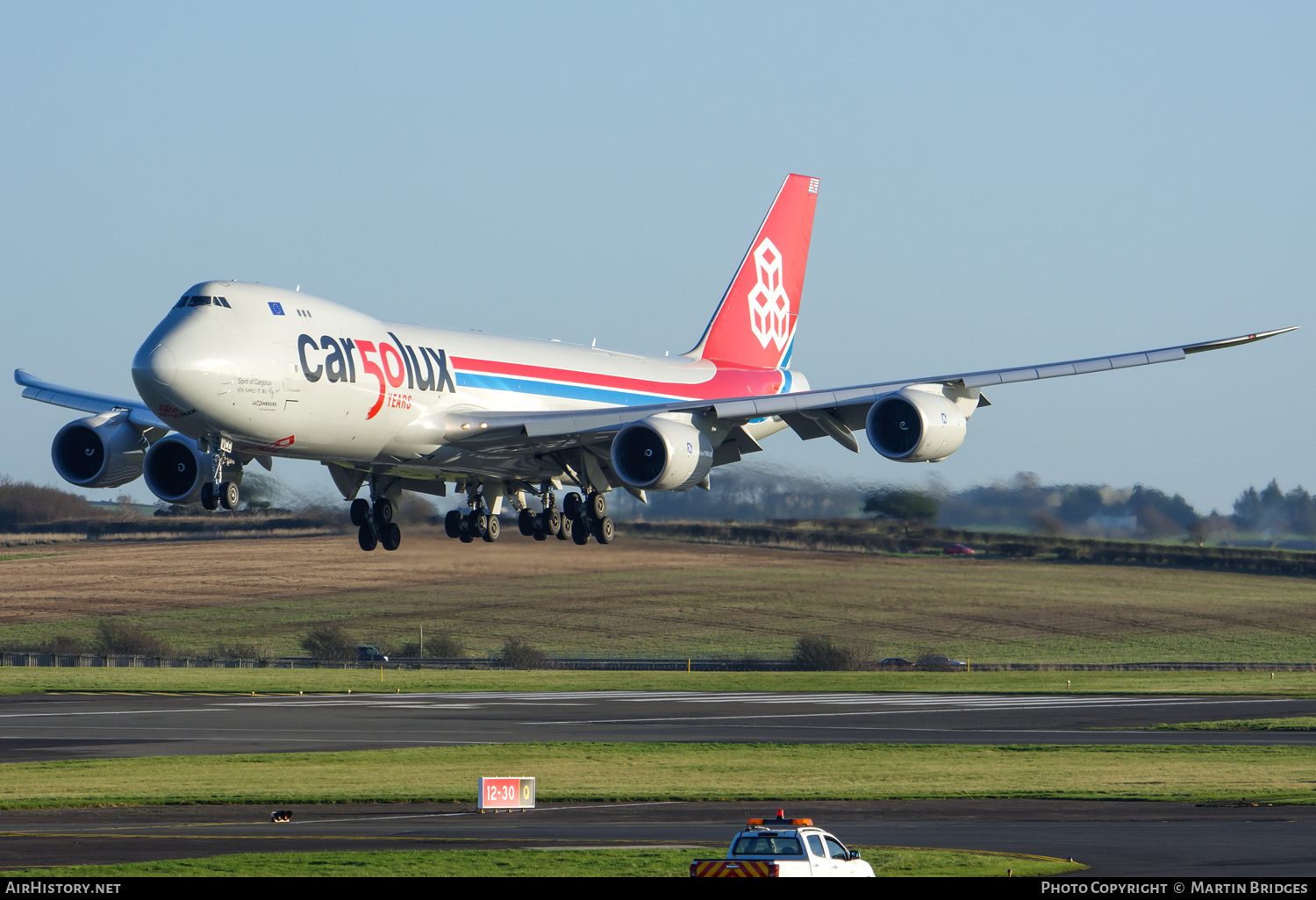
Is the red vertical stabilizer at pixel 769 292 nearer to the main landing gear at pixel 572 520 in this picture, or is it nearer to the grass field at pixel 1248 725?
the main landing gear at pixel 572 520

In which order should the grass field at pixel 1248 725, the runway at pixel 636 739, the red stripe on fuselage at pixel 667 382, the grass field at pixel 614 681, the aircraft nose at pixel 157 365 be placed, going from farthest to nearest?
the grass field at pixel 614 681, the grass field at pixel 1248 725, the red stripe on fuselage at pixel 667 382, the aircraft nose at pixel 157 365, the runway at pixel 636 739

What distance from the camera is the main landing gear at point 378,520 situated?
54.7 m

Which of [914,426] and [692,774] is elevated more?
[914,426]

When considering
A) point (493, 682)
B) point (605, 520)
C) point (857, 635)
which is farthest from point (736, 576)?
point (605, 520)

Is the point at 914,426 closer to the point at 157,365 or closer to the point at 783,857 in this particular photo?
the point at 157,365

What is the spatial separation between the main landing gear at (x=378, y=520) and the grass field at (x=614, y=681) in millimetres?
26580

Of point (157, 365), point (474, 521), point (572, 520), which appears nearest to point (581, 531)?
point (572, 520)

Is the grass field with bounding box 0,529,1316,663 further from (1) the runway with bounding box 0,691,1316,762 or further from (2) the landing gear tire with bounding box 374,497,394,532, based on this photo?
(2) the landing gear tire with bounding box 374,497,394,532

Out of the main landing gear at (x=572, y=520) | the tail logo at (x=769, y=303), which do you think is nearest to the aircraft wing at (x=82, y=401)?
the main landing gear at (x=572, y=520)

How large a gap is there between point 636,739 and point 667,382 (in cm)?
1299

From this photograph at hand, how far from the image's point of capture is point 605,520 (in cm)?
5203

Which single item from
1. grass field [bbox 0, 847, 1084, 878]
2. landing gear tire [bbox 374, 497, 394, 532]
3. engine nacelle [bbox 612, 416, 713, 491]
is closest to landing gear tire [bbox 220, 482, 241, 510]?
engine nacelle [bbox 612, 416, 713, 491]

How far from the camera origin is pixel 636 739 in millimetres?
55875

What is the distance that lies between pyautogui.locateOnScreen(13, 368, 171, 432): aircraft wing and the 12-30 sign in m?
16.8
